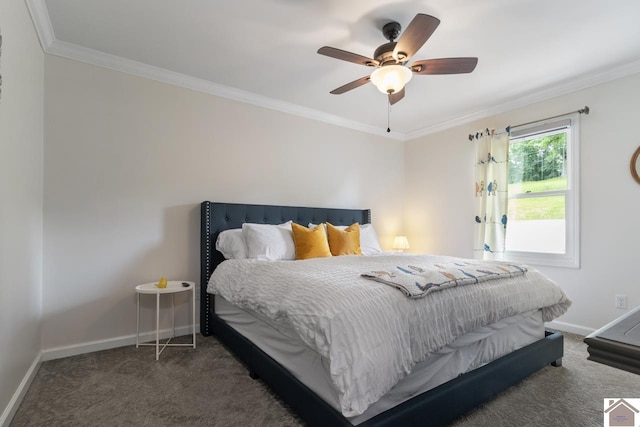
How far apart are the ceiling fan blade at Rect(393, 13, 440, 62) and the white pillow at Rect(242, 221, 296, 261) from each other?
5.87 ft

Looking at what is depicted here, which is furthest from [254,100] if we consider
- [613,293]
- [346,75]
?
[613,293]

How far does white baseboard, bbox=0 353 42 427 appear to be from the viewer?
162 centimetres

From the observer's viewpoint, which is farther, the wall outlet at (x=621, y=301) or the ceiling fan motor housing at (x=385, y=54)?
the wall outlet at (x=621, y=301)

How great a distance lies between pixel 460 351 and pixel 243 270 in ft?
5.16

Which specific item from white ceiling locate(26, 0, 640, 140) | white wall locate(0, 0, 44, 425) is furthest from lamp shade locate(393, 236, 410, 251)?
white wall locate(0, 0, 44, 425)

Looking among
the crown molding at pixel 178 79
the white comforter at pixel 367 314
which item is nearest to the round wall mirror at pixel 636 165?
the white comforter at pixel 367 314

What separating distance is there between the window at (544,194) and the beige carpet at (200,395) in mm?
1209

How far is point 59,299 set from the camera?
8.11 ft

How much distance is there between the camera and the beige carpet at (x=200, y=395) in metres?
1.68

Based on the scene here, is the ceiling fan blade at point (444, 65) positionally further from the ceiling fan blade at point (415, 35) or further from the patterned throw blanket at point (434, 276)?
the patterned throw blanket at point (434, 276)

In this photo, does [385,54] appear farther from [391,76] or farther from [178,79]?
[178,79]

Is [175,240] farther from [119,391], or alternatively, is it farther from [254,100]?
[254,100]

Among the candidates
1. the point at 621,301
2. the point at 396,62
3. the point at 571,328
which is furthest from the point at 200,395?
the point at 621,301

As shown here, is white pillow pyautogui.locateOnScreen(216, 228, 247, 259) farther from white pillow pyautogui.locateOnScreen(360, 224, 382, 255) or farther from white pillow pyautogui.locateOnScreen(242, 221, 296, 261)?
white pillow pyautogui.locateOnScreen(360, 224, 382, 255)
